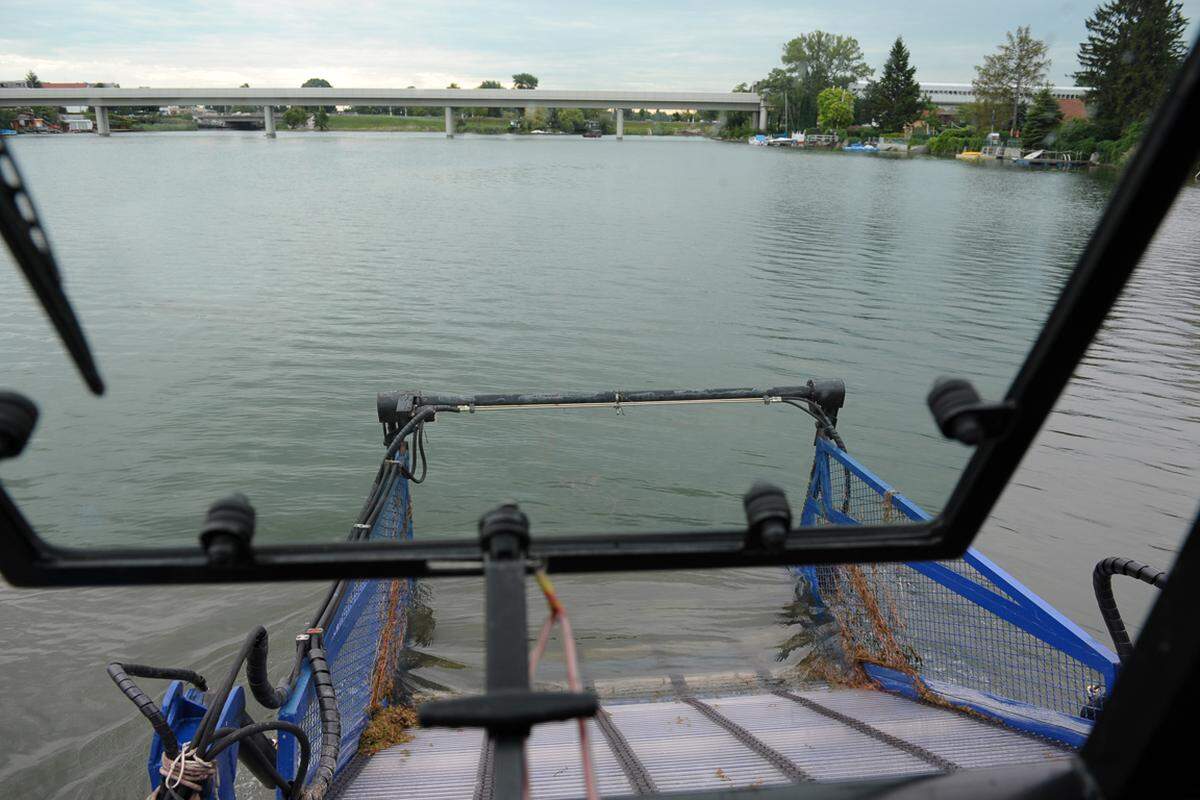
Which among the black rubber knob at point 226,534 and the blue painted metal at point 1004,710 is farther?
the blue painted metal at point 1004,710

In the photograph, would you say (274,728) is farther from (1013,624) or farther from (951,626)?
(951,626)

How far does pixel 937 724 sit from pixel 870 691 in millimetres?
936

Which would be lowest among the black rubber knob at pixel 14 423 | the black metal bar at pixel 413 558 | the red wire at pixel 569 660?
the red wire at pixel 569 660

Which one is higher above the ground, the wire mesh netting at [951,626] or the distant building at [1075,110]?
the distant building at [1075,110]

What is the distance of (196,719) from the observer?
145 inches

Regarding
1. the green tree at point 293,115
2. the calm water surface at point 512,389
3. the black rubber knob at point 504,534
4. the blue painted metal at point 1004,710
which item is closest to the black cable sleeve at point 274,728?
the calm water surface at point 512,389

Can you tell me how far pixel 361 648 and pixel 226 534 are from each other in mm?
3890

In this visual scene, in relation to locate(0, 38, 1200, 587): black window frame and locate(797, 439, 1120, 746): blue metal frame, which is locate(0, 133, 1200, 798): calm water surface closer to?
locate(0, 38, 1200, 587): black window frame

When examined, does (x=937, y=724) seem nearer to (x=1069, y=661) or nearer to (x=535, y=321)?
(x=1069, y=661)

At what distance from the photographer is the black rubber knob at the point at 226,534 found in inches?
51.1

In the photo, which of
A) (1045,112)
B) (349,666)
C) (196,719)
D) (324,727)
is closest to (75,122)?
(324,727)

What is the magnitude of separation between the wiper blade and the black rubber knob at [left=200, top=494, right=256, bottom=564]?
34 centimetres

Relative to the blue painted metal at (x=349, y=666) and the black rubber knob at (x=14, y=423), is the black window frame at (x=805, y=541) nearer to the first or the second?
the black rubber knob at (x=14, y=423)

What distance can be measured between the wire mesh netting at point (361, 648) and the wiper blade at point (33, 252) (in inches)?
109
